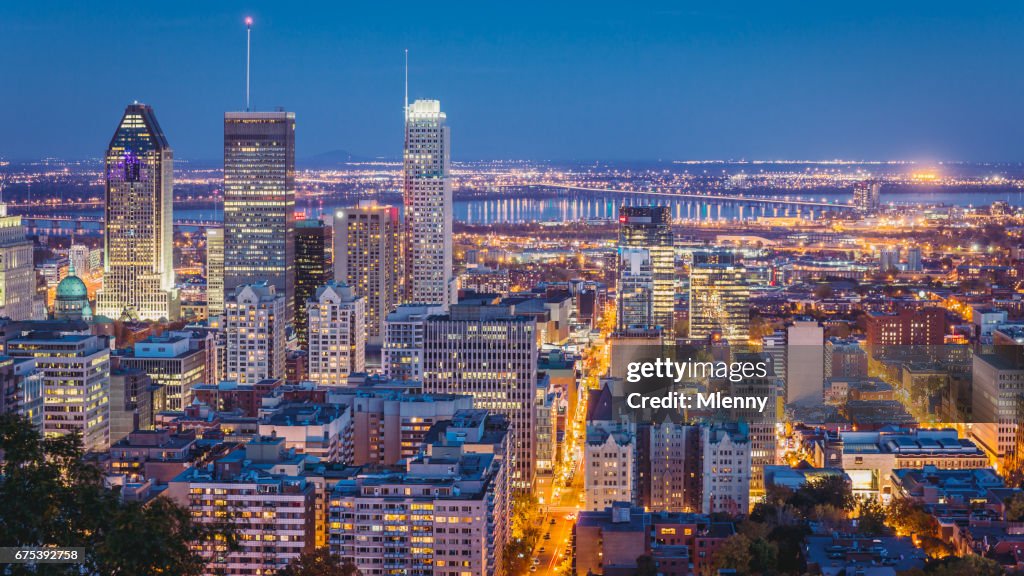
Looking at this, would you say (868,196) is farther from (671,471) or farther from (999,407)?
(671,471)

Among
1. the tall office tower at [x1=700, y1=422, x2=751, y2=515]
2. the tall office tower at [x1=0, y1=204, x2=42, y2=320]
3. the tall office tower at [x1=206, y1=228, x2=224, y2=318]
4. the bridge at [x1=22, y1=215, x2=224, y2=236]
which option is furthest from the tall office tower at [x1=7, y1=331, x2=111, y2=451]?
the bridge at [x1=22, y1=215, x2=224, y2=236]

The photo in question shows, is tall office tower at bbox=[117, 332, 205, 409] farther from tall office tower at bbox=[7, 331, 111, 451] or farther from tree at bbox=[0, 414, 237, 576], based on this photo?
tree at bbox=[0, 414, 237, 576]

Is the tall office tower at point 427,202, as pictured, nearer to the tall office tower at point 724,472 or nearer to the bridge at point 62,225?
the bridge at point 62,225

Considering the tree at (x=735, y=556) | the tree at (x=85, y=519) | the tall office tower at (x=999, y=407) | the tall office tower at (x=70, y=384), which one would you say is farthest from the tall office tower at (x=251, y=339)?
the tree at (x=85, y=519)

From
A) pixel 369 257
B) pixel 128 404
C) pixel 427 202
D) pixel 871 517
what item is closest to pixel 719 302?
pixel 427 202

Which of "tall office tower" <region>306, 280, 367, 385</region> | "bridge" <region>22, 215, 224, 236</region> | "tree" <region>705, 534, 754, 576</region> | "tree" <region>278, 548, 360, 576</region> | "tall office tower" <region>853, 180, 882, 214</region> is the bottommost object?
"tree" <region>705, 534, 754, 576</region>
